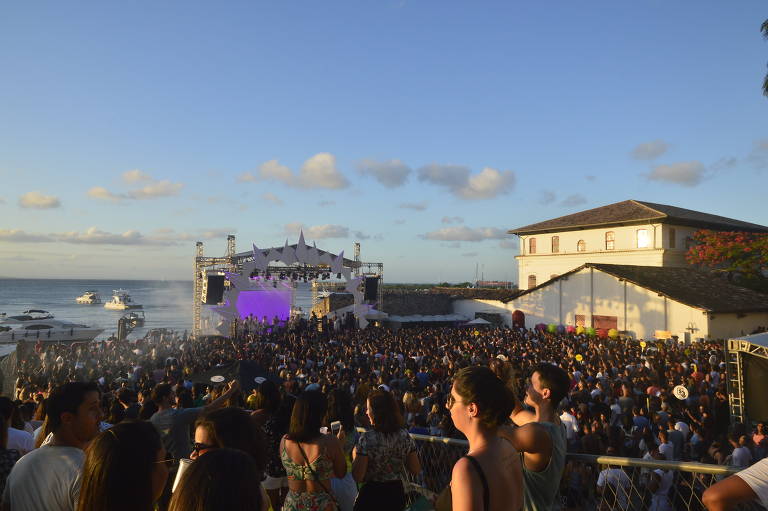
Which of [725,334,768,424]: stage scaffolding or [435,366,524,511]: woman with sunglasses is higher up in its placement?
[435,366,524,511]: woman with sunglasses

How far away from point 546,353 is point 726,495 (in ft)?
50.7

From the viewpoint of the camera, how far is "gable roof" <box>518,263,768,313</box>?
24312 millimetres

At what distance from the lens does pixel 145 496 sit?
182 centimetres

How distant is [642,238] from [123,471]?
38358mm

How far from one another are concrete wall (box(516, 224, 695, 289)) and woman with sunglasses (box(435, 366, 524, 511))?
118 ft

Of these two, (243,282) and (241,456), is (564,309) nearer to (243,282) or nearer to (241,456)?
(243,282)

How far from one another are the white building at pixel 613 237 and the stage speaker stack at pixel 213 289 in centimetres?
2613

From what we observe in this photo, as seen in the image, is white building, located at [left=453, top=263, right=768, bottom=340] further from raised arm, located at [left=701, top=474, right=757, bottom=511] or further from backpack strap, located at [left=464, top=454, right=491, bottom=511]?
backpack strap, located at [left=464, top=454, right=491, bottom=511]

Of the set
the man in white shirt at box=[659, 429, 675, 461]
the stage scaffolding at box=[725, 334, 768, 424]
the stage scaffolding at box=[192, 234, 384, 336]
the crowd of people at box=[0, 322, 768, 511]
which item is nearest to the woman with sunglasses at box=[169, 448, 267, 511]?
the crowd of people at box=[0, 322, 768, 511]

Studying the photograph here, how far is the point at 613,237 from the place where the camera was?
36.1 meters

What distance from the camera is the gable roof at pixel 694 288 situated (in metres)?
24.3

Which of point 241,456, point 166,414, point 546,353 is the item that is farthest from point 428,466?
point 546,353

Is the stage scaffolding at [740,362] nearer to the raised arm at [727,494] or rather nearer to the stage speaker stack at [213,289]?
the raised arm at [727,494]

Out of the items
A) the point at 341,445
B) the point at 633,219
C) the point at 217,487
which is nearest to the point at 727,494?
the point at 217,487
